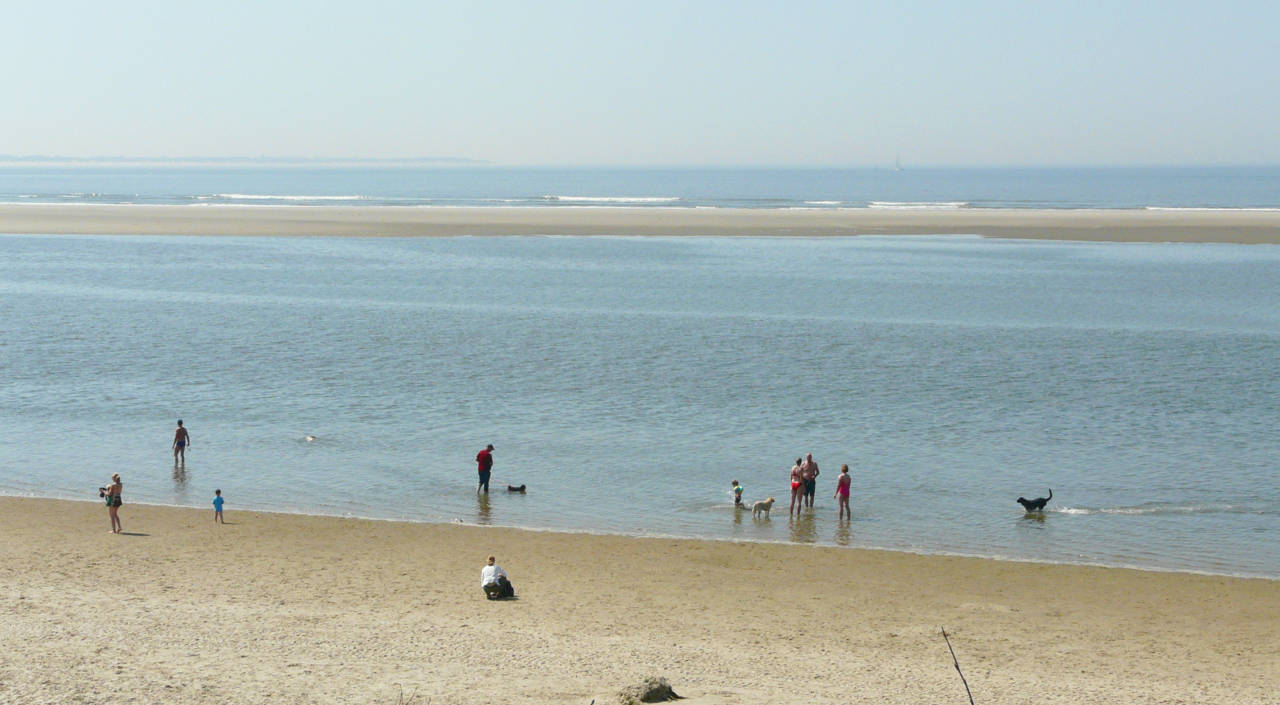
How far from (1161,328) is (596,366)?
21.9 metres

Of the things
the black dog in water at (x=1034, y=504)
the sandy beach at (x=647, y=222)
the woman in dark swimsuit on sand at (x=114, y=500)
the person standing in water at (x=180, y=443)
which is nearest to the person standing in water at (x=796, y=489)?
the black dog in water at (x=1034, y=504)

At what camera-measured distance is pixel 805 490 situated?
914 inches

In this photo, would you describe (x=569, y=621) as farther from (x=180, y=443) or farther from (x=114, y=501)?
(x=180, y=443)

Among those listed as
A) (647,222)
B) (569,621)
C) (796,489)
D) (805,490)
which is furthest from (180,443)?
(647,222)

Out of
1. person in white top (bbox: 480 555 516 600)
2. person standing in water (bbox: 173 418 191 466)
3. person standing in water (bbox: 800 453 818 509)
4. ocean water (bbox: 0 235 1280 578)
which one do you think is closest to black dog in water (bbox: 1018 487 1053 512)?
ocean water (bbox: 0 235 1280 578)

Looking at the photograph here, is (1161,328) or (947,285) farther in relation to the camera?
(947,285)

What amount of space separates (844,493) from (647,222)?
82823 mm

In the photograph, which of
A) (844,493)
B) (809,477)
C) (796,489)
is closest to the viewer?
(844,493)

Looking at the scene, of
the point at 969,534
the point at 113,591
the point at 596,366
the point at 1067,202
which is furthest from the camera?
the point at 1067,202

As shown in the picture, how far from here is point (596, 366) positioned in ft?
123

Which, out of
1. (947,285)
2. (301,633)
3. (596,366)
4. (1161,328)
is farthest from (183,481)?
(947,285)

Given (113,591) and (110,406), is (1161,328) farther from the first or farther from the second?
(113,591)

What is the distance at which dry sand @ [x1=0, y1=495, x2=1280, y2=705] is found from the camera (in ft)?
45.1

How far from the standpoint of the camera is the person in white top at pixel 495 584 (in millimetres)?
17359
